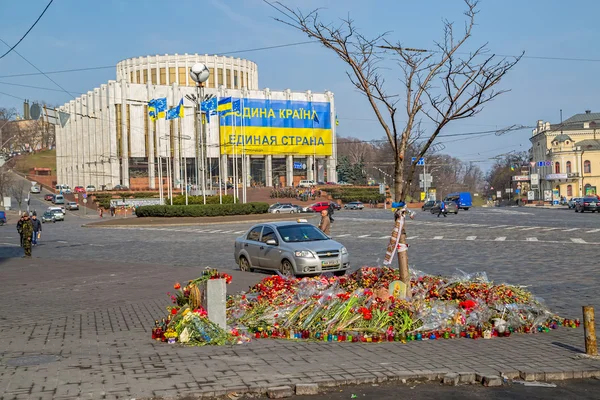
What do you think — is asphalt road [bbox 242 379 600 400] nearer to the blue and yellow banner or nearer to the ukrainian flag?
the ukrainian flag

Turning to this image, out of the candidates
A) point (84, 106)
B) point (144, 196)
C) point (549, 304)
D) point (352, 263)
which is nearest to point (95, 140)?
point (84, 106)

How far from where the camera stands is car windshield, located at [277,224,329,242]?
59.4ft

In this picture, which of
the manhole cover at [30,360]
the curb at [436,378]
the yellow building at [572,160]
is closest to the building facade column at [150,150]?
the yellow building at [572,160]

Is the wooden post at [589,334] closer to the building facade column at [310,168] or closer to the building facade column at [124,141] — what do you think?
the building facade column at [124,141]

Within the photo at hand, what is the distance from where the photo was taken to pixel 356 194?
101625 mm

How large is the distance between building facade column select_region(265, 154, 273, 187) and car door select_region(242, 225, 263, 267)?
87.6 metres

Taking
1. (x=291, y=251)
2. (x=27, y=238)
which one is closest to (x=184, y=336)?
(x=291, y=251)

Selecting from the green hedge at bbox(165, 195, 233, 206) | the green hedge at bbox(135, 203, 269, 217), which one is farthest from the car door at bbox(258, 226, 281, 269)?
the green hedge at bbox(165, 195, 233, 206)

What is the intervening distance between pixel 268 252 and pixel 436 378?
11.0 meters

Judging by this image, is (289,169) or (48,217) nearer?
(48,217)

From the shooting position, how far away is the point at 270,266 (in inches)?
714

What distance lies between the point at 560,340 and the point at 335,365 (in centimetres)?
323

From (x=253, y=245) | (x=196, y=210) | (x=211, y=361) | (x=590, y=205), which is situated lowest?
(x=590, y=205)

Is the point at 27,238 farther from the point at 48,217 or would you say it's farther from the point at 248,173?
the point at 248,173
